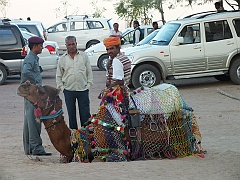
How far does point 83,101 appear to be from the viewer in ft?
31.4

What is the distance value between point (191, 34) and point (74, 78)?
8.08m

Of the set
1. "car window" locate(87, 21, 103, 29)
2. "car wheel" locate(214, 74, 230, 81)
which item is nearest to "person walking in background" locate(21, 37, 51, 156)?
"car wheel" locate(214, 74, 230, 81)

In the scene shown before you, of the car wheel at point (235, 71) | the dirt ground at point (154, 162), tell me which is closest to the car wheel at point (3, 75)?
the dirt ground at point (154, 162)

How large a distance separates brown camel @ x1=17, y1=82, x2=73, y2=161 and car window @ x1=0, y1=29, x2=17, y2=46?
11852 mm

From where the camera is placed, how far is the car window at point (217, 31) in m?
17.0

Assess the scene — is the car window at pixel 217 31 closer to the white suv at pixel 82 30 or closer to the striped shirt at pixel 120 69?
the striped shirt at pixel 120 69

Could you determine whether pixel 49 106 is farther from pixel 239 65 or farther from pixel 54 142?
pixel 239 65

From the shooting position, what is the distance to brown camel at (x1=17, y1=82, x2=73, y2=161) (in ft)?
27.0

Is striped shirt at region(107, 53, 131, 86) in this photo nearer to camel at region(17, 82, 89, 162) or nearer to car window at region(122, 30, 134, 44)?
camel at region(17, 82, 89, 162)

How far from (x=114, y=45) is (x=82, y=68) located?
35.7 inches

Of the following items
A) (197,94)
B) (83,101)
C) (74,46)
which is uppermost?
(74,46)

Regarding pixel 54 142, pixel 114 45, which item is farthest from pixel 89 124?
pixel 114 45

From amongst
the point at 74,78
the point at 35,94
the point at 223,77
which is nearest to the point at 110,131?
the point at 35,94

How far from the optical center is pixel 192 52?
1675 centimetres
